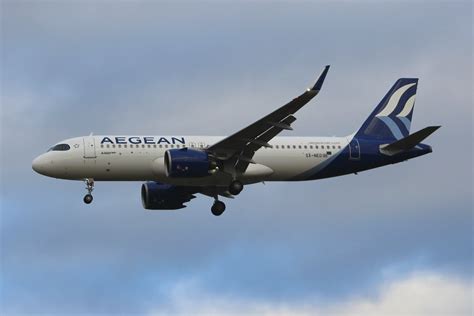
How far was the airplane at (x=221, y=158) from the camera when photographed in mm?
65000

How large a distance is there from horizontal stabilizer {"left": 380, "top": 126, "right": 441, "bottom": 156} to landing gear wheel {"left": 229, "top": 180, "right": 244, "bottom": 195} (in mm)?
8214

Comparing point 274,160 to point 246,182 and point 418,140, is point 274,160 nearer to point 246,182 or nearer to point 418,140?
point 246,182

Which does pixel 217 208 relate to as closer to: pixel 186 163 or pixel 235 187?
pixel 235 187

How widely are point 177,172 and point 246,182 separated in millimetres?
4726

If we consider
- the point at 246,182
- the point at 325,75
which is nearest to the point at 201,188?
the point at 246,182

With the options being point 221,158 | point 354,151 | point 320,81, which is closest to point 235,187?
point 221,158

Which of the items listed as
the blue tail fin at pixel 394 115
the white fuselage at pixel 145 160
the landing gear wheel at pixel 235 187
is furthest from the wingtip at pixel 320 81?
the blue tail fin at pixel 394 115

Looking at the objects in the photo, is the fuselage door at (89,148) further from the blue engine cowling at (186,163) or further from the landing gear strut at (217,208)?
the landing gear strut at (217,208)

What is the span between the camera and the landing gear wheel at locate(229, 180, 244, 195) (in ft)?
219

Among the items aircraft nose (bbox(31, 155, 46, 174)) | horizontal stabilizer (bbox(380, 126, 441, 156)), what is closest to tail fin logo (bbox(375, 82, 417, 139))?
horizontal stabilizer (bbox(380, 126, 441, 156))

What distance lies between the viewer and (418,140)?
68375 mm

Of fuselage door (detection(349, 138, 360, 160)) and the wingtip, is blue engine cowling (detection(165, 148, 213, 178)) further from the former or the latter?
the wingtip

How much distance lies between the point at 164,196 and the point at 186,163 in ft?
24.0

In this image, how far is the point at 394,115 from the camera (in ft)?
240
